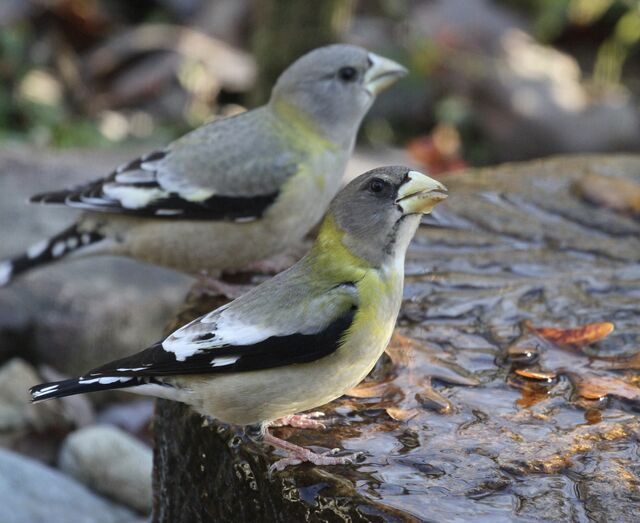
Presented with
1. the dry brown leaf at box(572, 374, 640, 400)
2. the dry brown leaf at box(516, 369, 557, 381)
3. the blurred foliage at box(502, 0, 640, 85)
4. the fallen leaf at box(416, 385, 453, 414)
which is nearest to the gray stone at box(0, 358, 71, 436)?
the fallen leaf at box(416, 385, 453, 414)

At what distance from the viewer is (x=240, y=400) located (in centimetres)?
333

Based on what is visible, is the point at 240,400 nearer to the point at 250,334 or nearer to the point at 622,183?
the point at 250,334

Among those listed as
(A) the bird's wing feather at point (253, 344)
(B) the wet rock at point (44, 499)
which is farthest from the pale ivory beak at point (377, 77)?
(B) the wet rock at point (44, 499)

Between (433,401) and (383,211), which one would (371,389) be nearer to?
(433,401)

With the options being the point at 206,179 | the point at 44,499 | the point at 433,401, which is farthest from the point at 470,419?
the point at 44,499

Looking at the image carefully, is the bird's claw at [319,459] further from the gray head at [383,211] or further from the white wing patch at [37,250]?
the white wing patch at [37,250]

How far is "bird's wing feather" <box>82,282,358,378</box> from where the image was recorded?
3.26 m

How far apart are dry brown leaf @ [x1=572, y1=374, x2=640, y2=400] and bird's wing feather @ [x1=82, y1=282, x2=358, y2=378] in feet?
3.01

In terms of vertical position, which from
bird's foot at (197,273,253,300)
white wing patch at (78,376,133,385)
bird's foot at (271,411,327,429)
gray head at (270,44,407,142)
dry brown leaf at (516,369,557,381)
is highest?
gray head at (270,44,407,142)

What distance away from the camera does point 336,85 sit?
5.30 metres

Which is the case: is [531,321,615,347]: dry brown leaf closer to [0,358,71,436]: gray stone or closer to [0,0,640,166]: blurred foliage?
[0,358,71,436]: gray stone

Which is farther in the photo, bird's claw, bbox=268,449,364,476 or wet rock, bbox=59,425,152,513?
wet rock, bbox=59,425,152,513

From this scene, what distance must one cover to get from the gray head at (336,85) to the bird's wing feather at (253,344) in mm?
1993

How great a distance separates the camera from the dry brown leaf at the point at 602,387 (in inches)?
143
